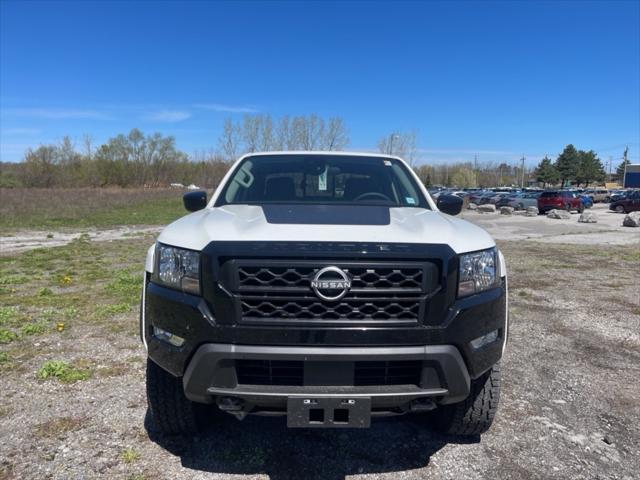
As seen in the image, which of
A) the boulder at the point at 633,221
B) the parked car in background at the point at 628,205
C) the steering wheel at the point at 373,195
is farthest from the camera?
the parked car in background at the point at 628,205

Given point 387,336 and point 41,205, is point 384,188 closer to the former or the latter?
point 387,336

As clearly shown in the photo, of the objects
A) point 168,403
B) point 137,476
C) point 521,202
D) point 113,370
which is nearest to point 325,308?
point 168,403

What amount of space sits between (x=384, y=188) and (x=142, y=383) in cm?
252

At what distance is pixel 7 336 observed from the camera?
484 centimetres

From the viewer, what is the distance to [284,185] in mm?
3873

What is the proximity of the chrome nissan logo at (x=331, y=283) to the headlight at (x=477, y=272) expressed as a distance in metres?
0.60

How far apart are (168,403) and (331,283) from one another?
4.41 feet

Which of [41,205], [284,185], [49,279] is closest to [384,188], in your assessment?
[284,185]

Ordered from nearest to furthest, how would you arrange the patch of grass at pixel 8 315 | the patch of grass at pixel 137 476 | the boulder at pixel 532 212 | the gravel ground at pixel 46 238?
1. the patch of grass at pixel 137 476
2. the patch of grass at pixel 8 315
3. the gravel ground at pixel 46 238
4. the boulder at pixel 532 212

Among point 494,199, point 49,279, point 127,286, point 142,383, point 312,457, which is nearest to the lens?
point 312,457

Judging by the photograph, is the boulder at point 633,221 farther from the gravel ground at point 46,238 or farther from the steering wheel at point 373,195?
the steering wheel at point 373,195

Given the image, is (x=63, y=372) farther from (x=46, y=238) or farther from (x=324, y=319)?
(x=46, y=238)

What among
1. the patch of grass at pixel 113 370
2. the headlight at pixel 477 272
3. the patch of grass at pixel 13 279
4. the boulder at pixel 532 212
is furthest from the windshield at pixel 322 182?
the boulder at pixel 532 212

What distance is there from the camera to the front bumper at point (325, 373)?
2303mm
